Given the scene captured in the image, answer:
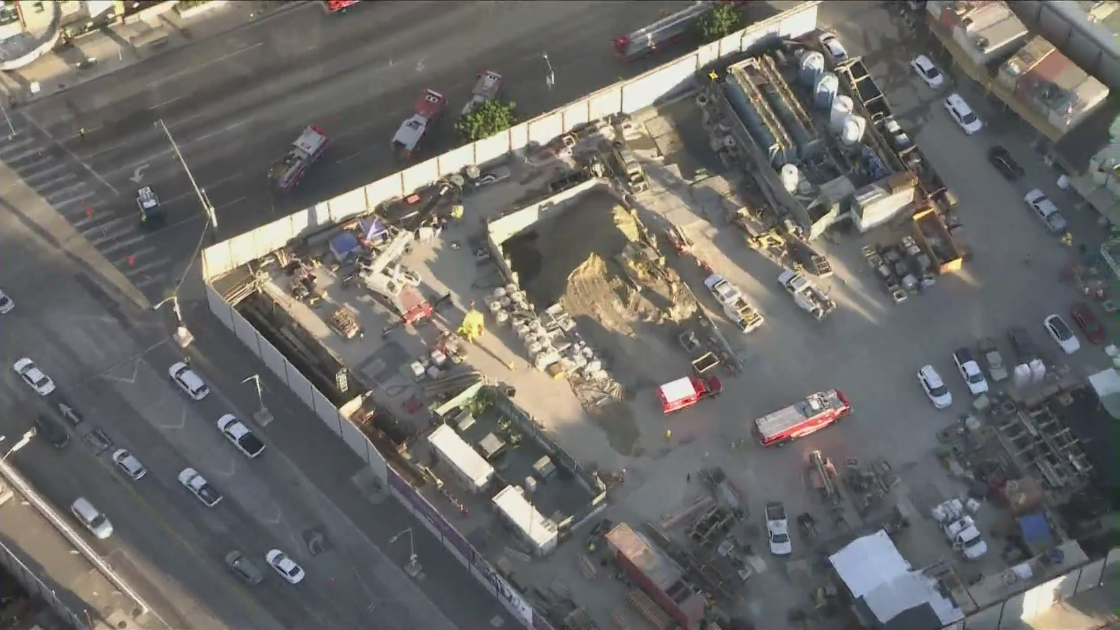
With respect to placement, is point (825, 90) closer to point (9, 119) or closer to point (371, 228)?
point (371, 228)

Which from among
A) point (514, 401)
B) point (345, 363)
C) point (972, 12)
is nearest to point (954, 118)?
point (972, 12)

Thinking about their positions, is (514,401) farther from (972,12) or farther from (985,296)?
(972,12)

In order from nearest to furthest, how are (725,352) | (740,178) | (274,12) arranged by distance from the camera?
(725,352), (740,178), (274,12)

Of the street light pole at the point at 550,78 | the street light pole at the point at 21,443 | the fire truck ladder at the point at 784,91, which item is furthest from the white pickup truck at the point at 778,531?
the street light pole at the point at 21,443

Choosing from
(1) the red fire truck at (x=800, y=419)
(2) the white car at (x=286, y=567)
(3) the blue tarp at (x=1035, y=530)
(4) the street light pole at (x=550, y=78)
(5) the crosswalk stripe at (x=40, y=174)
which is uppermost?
(5) the crosswalk stripe at (x=40, y=174)

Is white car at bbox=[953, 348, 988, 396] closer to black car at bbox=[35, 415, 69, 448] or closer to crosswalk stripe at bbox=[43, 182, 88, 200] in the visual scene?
black car at bbox=[35, 415, 69, 448]

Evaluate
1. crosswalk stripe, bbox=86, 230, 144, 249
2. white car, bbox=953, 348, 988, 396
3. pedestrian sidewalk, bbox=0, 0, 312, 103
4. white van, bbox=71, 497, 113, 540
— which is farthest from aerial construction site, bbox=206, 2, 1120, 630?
pedestrian sidewalk, bbox=0, 0, 312, 103

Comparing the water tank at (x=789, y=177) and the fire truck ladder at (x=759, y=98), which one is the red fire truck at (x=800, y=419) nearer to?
the water tank at (x=789, y=177)

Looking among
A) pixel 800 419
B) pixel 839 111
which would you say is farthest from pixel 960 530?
pixel 839 111
